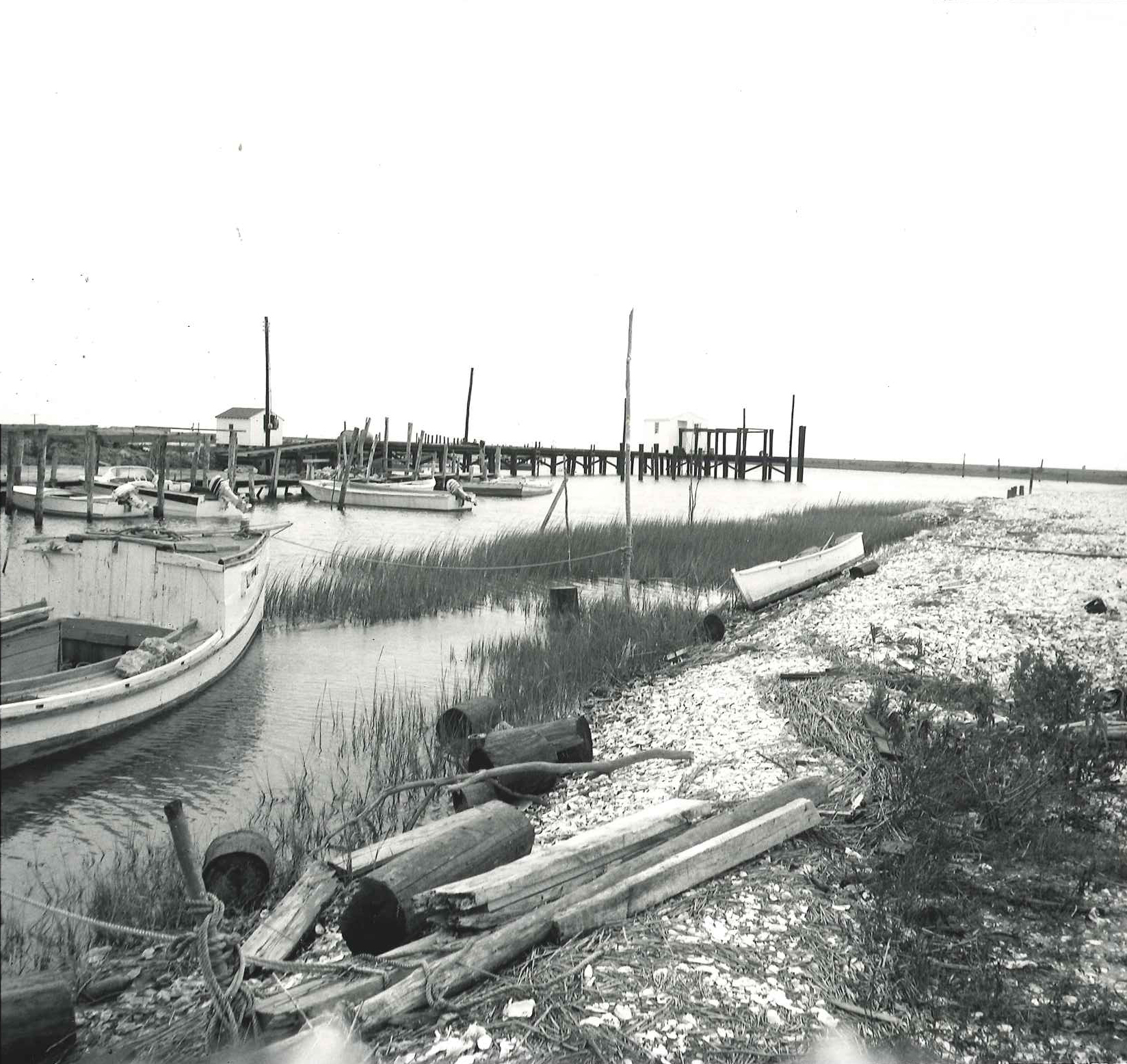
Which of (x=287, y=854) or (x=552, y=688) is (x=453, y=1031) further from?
(x=552, y=688)

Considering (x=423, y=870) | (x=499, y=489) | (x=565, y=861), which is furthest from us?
(x=499, y=489)

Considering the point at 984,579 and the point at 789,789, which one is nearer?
the point at 789,789

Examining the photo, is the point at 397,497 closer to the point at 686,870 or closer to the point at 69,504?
the point at 69,504

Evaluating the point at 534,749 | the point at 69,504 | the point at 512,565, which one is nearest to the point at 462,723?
the point at 534,749

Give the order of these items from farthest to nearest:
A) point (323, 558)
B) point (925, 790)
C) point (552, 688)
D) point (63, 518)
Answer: point (63, 518)
point (323, 558)
point (552, 688)
point (925, 790)

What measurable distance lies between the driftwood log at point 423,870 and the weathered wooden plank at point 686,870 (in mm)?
698

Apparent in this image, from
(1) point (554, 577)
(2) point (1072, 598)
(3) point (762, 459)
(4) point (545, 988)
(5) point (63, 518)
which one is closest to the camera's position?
(4) point (545, 988)

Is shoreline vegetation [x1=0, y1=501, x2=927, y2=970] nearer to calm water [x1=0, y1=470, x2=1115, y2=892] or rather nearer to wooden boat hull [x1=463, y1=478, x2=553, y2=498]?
calm water [x1=0, y1=470, x2=1115, y2=892]

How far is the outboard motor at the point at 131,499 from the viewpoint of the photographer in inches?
910

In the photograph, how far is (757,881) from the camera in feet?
16.1

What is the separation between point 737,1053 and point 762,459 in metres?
79.3

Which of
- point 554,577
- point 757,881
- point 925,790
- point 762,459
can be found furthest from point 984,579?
point 762,459

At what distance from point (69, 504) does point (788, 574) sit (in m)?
20.8

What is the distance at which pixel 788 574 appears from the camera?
15.9 m
